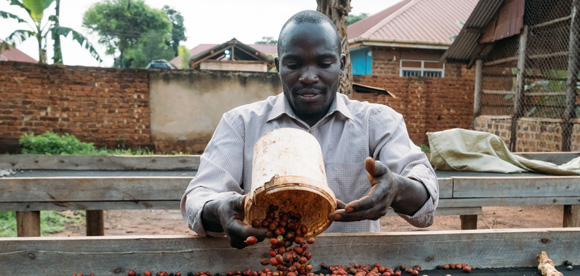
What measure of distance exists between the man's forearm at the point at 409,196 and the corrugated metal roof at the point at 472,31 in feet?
29.1

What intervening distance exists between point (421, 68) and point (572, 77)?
781 cm

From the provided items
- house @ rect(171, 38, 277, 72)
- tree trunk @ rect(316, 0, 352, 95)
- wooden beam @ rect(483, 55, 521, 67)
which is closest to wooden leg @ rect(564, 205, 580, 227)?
tree trunk @ rect(316, 0, 352, 95)

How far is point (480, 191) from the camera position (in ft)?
11.6

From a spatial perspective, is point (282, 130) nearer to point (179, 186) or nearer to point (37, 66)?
point (179, 186)

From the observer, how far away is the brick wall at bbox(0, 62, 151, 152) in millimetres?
9719

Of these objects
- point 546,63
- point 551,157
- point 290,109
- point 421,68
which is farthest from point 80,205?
point 421,68

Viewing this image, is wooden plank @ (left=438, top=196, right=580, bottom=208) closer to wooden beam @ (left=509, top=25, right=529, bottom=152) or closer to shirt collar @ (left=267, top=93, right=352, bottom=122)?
shirt collar @ (left=267, top=93, right=352, bottom=122)

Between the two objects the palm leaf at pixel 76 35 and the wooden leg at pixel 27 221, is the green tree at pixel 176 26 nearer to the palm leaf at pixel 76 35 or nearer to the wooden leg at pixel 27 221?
the palm leaf at pixel 76 35

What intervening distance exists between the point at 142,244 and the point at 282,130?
0.72 metres

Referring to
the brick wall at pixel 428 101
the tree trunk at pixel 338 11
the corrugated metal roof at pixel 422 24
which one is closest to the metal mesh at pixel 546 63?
the brick wall at pixel 428 101

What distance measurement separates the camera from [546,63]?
871cm

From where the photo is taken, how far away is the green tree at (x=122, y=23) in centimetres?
3606

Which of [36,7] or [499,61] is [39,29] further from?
[499,61]

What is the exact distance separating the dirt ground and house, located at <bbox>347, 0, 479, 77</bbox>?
8.06 metres
